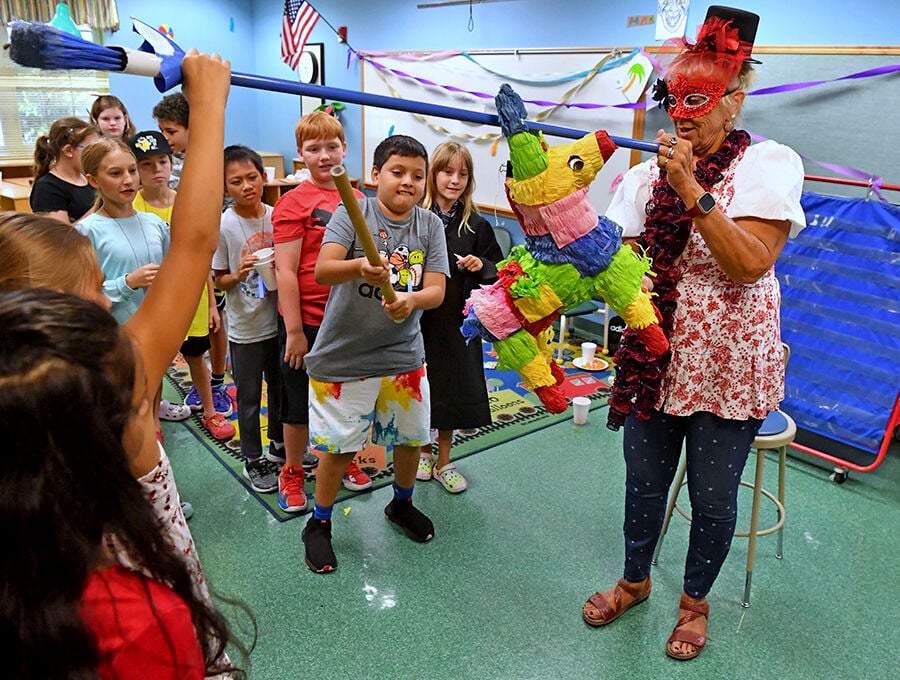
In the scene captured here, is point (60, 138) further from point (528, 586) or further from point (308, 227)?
point (528, 586)

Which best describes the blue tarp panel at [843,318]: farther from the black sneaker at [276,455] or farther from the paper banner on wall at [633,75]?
the black sneaker at [276,455]

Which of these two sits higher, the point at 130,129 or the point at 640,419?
the point at 130,129

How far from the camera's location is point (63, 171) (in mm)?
2768

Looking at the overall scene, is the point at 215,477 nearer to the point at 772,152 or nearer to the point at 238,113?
the point at 772,152

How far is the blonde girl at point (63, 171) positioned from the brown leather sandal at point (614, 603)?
2466 mm

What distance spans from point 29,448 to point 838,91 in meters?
3.70

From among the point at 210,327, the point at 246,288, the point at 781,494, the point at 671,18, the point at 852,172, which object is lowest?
the point at 781,494

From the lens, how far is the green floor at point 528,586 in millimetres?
1798

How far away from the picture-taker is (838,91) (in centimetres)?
319

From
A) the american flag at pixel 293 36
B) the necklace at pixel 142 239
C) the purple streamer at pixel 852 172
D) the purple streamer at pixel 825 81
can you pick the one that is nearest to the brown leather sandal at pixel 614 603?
the necklace at pixel 142 239

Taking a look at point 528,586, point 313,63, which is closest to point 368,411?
point 528,586

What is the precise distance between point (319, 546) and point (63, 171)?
1947mm

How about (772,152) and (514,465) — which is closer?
(772,152)

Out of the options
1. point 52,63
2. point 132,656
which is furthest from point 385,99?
point 132,656
